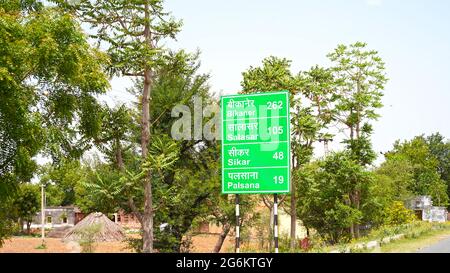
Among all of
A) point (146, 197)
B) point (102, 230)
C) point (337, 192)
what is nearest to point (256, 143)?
point (146, 197)

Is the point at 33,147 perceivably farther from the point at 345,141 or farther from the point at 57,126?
the point at 345,141

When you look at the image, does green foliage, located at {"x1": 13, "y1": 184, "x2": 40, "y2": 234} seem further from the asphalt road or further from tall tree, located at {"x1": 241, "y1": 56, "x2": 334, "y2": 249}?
the asphalt road

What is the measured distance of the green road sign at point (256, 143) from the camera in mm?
15445

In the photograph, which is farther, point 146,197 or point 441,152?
point 441,152

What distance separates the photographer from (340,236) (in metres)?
32.4

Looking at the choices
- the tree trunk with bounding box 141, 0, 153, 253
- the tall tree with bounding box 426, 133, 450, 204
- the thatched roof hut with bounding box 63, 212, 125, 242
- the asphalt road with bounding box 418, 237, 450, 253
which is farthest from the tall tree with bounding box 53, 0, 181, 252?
the tall tree with bounding box 426, 133, 450, 204

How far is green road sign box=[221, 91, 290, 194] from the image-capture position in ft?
50.7

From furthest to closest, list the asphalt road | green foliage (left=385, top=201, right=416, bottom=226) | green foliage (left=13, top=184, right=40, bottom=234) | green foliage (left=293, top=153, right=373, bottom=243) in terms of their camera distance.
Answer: green foliage (left=13, top=184, right=40, bottom=234) → green foliage (left=385, top=201, right=416, bottom=226) → green foliage (left=293, top=153, right=373, bottom=243) → the asphalt road

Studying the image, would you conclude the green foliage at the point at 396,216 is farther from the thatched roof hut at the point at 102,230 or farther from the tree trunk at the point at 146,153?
the thatched roof hut at the point at 102,230

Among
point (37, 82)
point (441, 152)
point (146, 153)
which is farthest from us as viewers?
point (441, 152)

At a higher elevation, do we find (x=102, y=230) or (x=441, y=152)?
(x=441, y=152)

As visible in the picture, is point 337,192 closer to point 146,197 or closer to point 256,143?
point 146,197

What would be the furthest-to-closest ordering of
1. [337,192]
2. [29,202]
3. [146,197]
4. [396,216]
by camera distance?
[29,202]
[396,216]
[337,192]
[146,197]

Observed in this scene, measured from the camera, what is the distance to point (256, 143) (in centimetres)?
1575
